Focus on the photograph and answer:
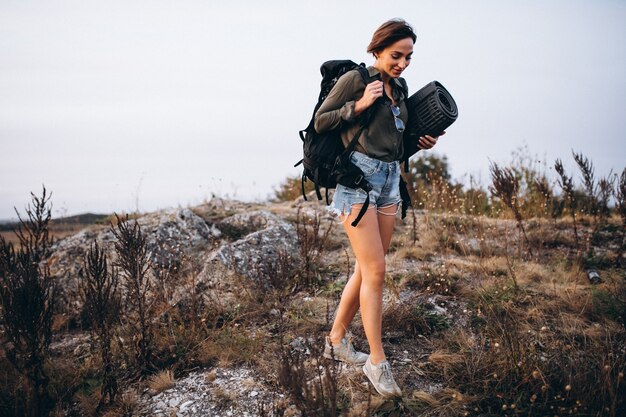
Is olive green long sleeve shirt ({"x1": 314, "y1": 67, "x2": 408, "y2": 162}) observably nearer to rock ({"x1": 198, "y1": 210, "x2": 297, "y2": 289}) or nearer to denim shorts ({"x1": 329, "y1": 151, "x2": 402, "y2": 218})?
denim shorts ({"x1": 329, "y1": 151, "x2": 402, "y2": 218})

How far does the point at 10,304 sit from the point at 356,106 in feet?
9.25

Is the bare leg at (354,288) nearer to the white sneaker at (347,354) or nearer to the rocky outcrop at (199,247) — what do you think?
the white sneaker at (347,354)

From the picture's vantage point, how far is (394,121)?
2.51 m

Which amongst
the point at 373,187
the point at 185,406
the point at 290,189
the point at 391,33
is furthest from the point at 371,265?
the point at 290,189

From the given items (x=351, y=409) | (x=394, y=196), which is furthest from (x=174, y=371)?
(x=394, y=196)

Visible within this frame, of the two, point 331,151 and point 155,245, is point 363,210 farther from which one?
point 155,245

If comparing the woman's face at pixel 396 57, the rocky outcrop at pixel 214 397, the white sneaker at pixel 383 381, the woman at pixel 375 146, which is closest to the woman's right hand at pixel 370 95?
the woman at pixel 375 146

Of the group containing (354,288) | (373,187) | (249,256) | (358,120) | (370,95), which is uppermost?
(370,95)

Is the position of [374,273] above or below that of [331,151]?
below

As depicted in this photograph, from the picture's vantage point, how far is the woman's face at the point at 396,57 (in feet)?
7.95

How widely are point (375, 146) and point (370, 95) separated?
0.33 meters

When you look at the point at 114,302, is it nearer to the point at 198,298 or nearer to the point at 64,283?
the point at 198,298

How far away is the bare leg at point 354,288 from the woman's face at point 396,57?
0.88m

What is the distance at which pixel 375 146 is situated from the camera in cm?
249
